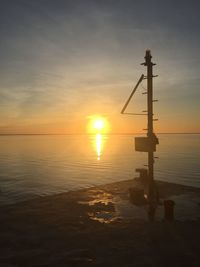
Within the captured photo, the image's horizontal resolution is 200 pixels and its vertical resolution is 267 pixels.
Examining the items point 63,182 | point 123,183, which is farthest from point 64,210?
point 63,182

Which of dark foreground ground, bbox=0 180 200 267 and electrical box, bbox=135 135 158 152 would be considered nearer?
dark foreground ground, bbox=0 180 200 267

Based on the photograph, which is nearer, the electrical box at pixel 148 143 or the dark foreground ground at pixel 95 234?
the dark foreground ground at pixel 95 234

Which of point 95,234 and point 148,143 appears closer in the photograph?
point 95,234

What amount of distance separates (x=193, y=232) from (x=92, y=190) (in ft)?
36.3

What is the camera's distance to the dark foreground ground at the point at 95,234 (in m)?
10.7

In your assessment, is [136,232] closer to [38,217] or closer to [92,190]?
[38,217]

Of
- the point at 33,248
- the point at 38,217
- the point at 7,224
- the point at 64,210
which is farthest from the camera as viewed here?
the point at 64,210

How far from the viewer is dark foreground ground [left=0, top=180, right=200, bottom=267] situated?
1070 centimetres

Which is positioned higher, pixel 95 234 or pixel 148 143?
pixel 148 143

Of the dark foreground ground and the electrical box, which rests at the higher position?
the electrical box

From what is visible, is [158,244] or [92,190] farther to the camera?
[92,190]

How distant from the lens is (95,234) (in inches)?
518

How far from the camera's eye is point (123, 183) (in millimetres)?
26312

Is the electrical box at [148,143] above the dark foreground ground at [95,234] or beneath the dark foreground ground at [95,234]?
above
